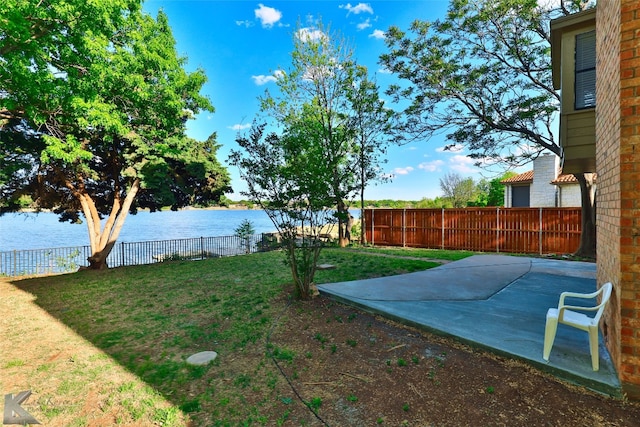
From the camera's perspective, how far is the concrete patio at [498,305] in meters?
2.83

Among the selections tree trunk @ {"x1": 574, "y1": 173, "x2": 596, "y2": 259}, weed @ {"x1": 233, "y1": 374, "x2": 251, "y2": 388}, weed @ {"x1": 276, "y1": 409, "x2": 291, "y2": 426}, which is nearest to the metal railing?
weed @ {"x1": 233, "y1": 374, "x2": 251, "y2": 388}

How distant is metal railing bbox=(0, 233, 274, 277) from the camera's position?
10.2 m

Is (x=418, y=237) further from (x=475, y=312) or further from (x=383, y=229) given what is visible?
(x=475, y=312)

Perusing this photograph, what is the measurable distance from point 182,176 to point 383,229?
9970 mm

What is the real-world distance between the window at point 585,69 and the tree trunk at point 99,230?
40.1 feet

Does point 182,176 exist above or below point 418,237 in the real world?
above

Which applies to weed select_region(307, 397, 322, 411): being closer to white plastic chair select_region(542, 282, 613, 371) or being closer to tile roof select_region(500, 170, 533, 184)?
white plastic chair select_region(542, 282, 613, 371)

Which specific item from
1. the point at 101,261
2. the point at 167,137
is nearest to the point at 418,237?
the point at 167,137

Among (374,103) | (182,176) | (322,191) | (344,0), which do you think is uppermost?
(344,0)

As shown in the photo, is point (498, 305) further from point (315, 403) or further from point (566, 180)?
point (566, 180)

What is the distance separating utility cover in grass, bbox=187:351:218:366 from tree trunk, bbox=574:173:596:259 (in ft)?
40.2

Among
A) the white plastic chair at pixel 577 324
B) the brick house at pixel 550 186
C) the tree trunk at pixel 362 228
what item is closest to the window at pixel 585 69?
the white plastic chair at pixel 577 324

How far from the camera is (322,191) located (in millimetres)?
5227

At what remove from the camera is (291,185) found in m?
5.23
